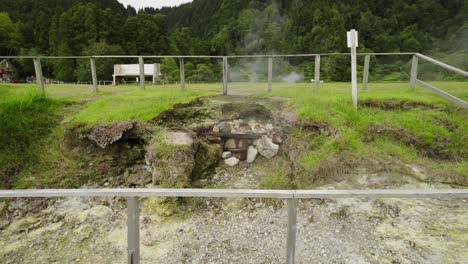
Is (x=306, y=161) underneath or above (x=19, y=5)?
underneath

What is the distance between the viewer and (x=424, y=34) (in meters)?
40.5

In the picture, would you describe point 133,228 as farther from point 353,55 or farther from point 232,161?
point 353,55

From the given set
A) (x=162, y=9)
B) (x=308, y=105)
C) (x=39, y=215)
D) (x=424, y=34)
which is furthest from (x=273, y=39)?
(x=162, y=9)

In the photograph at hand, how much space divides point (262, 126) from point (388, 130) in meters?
2.82

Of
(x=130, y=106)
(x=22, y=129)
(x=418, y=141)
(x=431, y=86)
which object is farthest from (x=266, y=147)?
(x=22, y=129)

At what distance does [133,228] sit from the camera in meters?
2.13

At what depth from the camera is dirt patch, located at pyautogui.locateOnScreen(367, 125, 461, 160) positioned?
589cm

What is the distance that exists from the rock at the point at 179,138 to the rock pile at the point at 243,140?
0.67 metres

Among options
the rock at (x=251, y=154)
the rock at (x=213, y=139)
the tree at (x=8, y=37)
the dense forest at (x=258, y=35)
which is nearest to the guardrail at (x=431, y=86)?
the rock at (x=251, y=154)

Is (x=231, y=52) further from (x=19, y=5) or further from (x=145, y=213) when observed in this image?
(x=145, y=213)

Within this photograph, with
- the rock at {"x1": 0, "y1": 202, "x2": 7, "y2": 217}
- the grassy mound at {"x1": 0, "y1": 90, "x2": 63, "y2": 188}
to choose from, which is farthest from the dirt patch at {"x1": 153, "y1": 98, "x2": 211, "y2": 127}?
the rock at {"x1": 0, "y1": 202, "x2": 7, "y2": 217}

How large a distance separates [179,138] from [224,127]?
4.04 feet

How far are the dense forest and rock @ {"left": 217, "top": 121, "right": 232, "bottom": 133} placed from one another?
28558 millimetres

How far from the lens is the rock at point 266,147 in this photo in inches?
272
